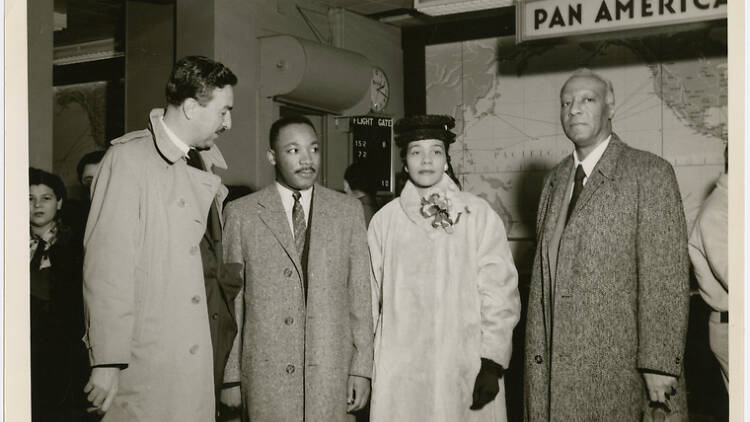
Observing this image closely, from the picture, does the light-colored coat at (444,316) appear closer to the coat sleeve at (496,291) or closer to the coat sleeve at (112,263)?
the coat sleeve at (496,291)

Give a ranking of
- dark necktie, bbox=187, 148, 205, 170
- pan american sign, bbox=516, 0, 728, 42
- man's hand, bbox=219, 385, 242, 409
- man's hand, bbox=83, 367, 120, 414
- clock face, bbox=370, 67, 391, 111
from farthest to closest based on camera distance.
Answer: clock face, bbox=370, 67, 391, 111
pan american sign, bbox=516, 0, 728, 42
man's hand, bbox=219, 385, 242, 409
dark necktie, bbox=187, 148, 205, 170
man's hand, bbox=83, 367, 120, 414

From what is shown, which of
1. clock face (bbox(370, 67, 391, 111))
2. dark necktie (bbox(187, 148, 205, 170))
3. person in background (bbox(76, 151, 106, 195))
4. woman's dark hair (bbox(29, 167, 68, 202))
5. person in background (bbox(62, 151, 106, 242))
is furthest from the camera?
clock face (bbox(370, 67, 391, 111))

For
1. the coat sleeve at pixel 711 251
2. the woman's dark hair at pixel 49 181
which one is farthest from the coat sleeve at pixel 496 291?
the woman's dark hair at pixel 49 181

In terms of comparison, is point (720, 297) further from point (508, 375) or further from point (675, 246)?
point (508, 375)

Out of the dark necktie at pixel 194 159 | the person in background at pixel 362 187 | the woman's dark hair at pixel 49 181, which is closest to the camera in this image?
the dark necktie at pixel 194 159

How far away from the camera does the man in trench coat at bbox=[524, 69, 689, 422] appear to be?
7.41 ft

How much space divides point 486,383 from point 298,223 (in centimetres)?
84

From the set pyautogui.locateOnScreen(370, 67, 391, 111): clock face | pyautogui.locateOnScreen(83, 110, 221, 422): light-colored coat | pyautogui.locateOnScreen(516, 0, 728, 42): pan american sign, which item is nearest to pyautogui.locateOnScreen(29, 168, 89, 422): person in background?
pyautogui.locateOnScreen(83, 110, 221, 422): light-colored coat

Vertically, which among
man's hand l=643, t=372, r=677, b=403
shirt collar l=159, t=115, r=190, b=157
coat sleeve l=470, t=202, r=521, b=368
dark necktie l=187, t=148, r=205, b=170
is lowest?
man's hand l=643, t=372, r=677, b=403

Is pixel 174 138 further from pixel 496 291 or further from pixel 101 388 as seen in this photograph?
pixel 496 291

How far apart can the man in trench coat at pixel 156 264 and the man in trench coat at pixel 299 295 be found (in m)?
0.23

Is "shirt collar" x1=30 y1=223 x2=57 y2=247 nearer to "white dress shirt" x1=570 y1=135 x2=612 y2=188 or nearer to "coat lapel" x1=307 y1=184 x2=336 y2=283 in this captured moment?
"coat lapel" x1=307 y1=184 x2=336 y2=283

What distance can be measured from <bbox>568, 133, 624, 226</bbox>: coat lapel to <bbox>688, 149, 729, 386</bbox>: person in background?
0.35 metres

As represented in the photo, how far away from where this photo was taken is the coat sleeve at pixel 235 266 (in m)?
2.46
